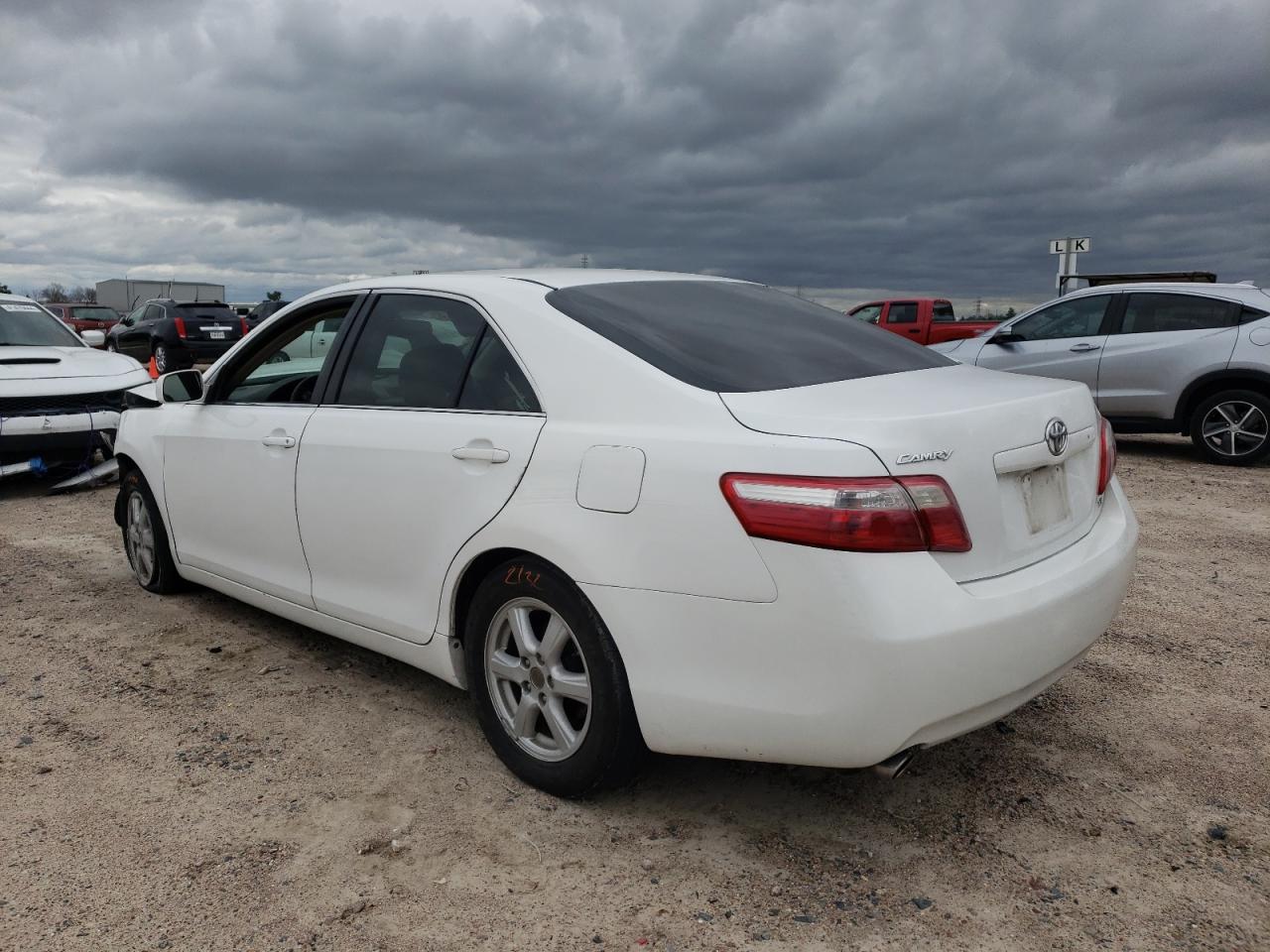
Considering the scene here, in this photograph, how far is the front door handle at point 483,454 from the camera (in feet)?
9.59

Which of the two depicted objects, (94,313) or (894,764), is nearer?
(894,764)

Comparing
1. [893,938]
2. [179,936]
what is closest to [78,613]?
[179,936]

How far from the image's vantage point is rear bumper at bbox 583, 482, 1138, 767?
7.50ft

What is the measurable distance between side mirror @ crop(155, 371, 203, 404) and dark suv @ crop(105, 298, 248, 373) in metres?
16.4

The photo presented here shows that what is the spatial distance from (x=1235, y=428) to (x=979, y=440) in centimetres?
801

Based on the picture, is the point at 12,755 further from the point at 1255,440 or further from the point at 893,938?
the point at 1255,440

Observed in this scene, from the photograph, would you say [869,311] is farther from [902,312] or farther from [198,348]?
[198,348]

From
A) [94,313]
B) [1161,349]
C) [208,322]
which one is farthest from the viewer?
[94,313]

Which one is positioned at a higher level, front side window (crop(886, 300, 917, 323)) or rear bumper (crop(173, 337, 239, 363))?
front side window (crop(886, 300, 917, 323))

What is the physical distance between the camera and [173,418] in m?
4.55

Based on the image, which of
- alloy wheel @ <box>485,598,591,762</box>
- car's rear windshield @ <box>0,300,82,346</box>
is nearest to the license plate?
alloy wheel @ <box>485,598,591,762</box>

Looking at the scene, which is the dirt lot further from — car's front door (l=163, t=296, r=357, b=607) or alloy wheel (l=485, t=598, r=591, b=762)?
car's front door (l=163, t=296, r=357, b=607)

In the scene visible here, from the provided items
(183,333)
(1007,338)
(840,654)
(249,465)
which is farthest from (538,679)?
(183,333)

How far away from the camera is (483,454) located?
2.98 m
